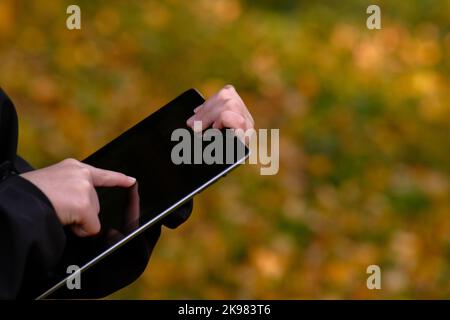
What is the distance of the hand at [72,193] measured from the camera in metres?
1.17

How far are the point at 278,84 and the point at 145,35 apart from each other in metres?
0.71

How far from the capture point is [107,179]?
4.24 ft

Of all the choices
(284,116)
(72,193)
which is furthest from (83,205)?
(284,116)

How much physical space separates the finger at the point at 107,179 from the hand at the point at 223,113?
18 cm

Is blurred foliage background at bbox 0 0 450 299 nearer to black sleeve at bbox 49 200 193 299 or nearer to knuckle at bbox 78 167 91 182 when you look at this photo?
black sleeve at bbox 49 200 193 299

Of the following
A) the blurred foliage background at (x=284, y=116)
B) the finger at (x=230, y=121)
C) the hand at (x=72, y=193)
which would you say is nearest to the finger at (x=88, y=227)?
the hand at (x=72, y=193)

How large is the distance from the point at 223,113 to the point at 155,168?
15cm

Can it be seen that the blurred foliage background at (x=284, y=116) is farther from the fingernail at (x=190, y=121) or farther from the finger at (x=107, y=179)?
the finger at (x=107, y=179)

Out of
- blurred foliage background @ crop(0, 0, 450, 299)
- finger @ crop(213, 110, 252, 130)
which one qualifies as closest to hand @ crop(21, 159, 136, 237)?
finger @ crop(213, 110, 252, 130)

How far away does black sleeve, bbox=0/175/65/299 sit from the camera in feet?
3.70

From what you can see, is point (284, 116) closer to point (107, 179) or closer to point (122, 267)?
point (122, 267)

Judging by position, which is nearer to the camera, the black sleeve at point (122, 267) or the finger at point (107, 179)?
the finger at point (107, 179)
